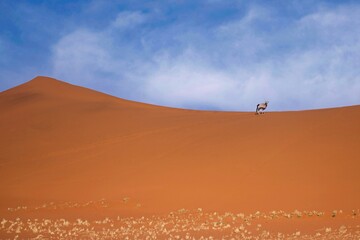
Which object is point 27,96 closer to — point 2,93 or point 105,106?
point 2,93

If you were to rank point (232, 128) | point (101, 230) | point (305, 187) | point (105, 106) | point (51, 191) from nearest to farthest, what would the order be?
1. point (101, 230)
2. point (305, 187)
3. point (51, 191)
4. point (232, 128)
5. point (105, 106)

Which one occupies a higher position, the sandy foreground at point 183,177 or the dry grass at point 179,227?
the sandy foreground at point 183,177

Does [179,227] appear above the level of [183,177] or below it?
below

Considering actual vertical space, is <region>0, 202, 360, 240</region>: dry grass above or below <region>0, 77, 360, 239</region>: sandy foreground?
below

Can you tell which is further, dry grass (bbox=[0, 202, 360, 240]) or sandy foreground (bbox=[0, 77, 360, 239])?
sandy foreground (bbox=[0, 77, 360, 239])

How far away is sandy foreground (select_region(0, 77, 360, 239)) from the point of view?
35.5 ft

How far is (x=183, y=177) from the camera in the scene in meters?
15.8

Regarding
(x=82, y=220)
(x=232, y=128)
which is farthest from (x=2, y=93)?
(x=82, y=220)

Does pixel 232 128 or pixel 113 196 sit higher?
pixel 232 128

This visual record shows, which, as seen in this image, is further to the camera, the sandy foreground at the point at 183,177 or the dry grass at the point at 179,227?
the sandy foreground at the point at 183,177

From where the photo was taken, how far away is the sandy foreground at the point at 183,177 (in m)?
10.8

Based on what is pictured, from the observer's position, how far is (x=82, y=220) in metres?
12.0

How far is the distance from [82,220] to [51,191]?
4292 millimetres

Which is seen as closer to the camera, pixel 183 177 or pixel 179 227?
pixel 179 227
